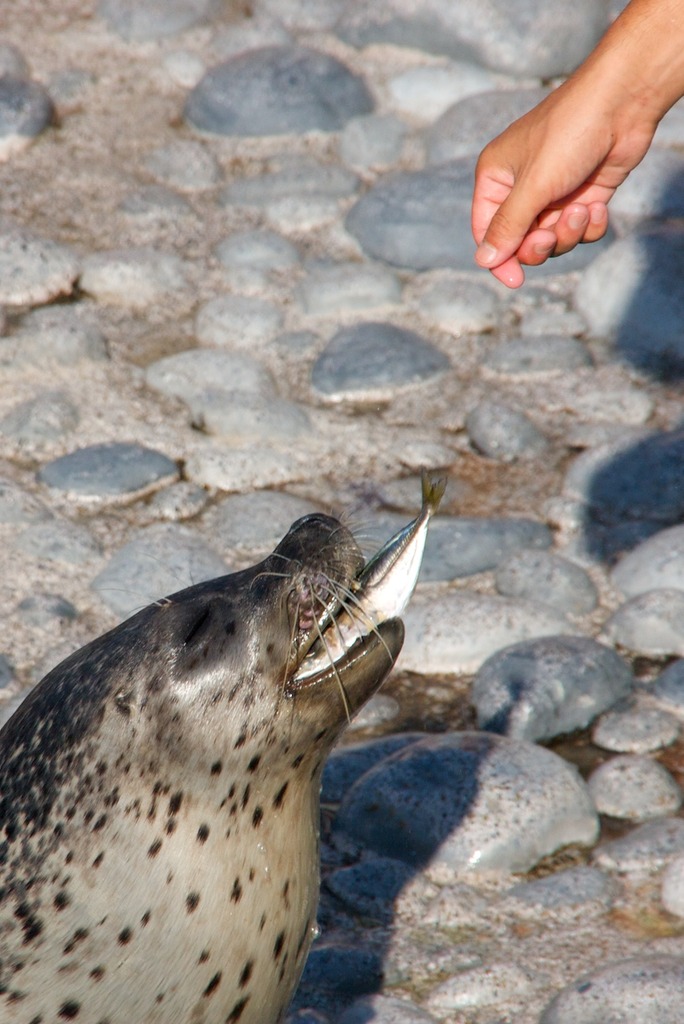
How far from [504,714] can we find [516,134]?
1814 millimetres

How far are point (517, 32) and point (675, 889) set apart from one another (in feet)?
18.0

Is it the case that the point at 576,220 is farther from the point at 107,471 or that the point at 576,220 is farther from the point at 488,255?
the point at 107,471

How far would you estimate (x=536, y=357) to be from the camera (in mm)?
6188

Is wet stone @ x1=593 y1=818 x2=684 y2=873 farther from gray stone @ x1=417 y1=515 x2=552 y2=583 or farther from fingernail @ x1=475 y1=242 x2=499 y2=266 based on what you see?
fingernail @ x1=475 y1=242 x2=499 y2=266

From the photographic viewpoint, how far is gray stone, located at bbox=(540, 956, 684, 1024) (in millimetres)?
3168

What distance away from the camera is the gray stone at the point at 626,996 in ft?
10.4

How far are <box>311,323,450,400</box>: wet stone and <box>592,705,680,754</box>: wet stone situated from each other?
2.15 meters

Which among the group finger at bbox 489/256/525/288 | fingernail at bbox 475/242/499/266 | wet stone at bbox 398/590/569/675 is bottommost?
wet stone at bbox 398/590/569/675

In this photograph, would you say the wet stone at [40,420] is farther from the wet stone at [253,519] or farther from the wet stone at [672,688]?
the wet stone at [672,688]

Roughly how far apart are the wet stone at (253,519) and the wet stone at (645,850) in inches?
67.7

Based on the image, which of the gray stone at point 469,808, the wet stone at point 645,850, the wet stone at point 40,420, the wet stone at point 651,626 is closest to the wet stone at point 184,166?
the wet stone at point 40,420

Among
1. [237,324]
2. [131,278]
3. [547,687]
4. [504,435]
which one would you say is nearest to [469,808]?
[547,687]

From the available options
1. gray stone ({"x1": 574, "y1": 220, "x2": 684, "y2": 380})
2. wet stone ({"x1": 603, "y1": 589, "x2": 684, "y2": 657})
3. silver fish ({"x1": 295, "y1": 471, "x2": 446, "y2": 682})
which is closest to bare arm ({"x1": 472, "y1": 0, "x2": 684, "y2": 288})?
silver fish ({"x1": 295, "y1": 471, "x2": 446, "y2": 682})

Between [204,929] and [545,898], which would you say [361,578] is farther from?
[545,898]
